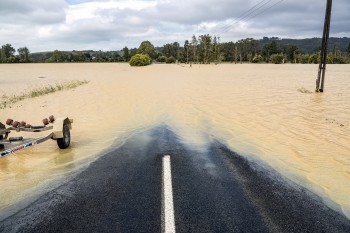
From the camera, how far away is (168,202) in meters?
4.94

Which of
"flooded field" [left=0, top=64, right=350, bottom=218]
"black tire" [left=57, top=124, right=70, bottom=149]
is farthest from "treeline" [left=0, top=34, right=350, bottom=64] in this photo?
"black tire" [left=57, top=124, right=70, bottom=149]

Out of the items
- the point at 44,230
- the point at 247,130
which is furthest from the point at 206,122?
the point at 44,230

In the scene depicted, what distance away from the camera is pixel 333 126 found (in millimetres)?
11148

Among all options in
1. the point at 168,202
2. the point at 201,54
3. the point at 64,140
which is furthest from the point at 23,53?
the point at 168,202

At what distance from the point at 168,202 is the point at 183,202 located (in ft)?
0.77

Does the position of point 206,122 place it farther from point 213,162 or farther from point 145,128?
point 213,162

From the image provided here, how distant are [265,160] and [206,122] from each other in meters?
4.95

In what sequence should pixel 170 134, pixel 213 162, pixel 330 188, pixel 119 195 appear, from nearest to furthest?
pixel 119 195 → pixel 330 188 → pixel 213 162 → pixel 170 134

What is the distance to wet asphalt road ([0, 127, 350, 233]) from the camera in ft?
14.0

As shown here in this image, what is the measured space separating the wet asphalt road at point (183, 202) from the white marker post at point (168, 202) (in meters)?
0.07

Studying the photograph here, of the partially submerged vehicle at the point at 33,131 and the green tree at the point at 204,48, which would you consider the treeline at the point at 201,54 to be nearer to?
the green tree at the point at 204,48

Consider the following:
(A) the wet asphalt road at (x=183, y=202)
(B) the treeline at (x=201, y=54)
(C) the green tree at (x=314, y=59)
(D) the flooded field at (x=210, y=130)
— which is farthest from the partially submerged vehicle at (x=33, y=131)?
(C) the green tree at (x=314, y=59)

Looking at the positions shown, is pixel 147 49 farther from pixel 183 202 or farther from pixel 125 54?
pixel 183 202

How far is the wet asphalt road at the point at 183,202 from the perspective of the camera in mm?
4273
